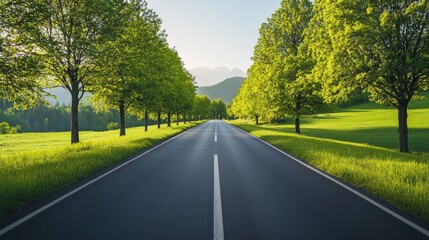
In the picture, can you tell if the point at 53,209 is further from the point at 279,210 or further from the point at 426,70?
the point at 426,70

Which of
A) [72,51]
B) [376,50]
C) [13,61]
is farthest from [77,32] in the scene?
[376,50]

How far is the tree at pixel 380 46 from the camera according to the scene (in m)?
13.2

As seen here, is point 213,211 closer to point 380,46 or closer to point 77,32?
point 380,46

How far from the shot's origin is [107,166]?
10516mm

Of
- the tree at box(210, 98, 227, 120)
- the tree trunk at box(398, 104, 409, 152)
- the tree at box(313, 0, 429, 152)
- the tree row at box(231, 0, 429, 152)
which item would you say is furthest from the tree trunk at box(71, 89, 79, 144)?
the tree at box(210, 98, 227, 120)

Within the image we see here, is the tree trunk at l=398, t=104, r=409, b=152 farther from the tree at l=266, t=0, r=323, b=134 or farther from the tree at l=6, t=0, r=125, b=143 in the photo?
the tree at l=6, t=0, r=125, b=143

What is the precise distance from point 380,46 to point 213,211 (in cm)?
1358

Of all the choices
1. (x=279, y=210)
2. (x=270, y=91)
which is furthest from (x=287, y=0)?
(x=279, y=210)

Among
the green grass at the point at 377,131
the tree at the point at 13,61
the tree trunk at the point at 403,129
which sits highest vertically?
the tree at the point at 13,61

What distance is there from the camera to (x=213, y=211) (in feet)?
17.5

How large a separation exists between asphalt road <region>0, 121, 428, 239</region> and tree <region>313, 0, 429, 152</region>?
8436 mm

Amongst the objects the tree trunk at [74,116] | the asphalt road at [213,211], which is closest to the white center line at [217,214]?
the asphalt road at [213,211]

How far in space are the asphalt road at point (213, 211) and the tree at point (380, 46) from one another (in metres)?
8.44

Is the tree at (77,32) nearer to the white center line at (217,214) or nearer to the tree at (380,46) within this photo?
the white center line at (217,214)
